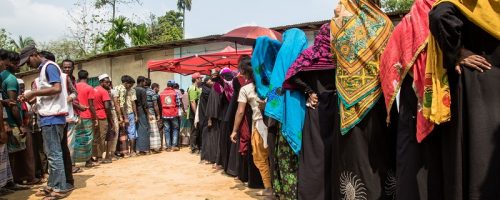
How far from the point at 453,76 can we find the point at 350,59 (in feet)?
2.84

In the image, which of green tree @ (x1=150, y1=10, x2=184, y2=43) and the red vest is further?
green tree @ (x1=150, y1=10, x2=184, y2=43)

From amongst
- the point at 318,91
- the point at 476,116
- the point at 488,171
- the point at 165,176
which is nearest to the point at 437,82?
the point at 476,116

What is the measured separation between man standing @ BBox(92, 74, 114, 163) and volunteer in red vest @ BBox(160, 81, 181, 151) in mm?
1840

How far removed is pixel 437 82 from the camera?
6.89ft

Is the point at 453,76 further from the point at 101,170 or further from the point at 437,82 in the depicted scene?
the point at 101,170

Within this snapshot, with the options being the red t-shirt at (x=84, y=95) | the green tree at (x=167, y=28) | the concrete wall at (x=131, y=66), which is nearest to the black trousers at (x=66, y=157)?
the red t-shirt at (x=84, y=95)

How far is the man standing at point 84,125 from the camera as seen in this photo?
295 inches

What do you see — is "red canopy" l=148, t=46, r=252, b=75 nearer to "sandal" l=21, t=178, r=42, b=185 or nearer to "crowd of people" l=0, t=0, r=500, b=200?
"crowd of people" l=0, t=0, r=500, b=200

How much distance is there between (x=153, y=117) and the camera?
9930mm

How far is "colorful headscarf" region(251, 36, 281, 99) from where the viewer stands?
4.24 m

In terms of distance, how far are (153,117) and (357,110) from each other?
7.74 meters

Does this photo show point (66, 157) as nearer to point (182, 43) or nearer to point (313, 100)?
point (313, 100)

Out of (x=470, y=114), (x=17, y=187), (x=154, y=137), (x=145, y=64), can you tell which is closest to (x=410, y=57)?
(x=470, y=114)

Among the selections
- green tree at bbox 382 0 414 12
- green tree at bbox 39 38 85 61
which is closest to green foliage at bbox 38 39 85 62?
green tree at bbox 39 38 85 61
